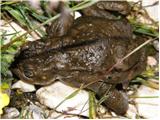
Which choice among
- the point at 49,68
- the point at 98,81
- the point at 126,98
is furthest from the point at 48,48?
the point at 126,98

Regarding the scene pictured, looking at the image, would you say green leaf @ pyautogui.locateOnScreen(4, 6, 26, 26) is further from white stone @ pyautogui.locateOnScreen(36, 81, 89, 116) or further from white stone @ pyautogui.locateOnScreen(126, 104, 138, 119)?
white stone @ pyautogui.locateOnScreen(126, 104, 138, 119)

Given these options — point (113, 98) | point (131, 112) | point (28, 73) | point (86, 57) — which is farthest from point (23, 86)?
point (131, 112)

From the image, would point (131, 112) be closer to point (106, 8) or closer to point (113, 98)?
point (113, 98)

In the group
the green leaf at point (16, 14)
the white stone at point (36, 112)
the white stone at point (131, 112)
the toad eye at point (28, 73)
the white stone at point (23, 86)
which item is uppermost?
the green leaf at point (16, 14)

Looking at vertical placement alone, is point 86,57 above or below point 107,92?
above

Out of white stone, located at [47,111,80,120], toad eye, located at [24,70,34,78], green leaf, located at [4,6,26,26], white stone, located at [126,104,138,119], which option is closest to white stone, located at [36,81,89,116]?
white stone, located at [47,111,80,120]

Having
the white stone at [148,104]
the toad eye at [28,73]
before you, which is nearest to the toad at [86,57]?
the toad eye at [28,73]

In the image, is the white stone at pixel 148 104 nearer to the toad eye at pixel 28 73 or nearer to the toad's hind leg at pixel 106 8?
the toad's hind leg at pixel 106 8

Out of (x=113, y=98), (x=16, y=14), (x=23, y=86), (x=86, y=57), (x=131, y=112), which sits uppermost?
(x=16, y=14)
